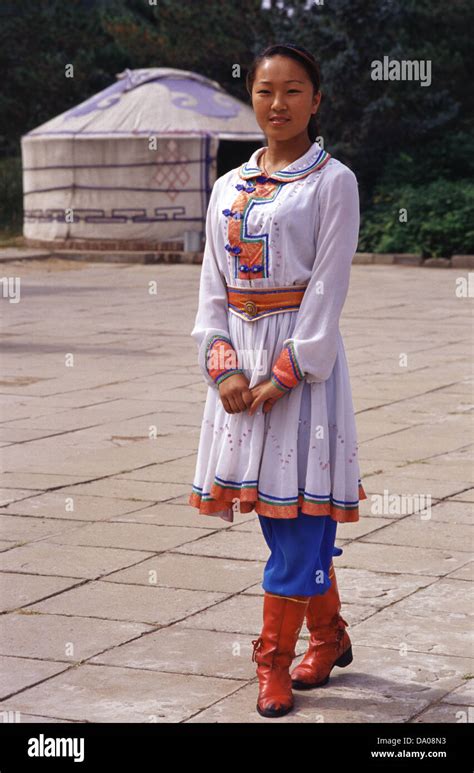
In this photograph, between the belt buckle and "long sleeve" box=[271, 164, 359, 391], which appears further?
the belt buckle

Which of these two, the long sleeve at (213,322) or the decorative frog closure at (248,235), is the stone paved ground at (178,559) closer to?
the long sleeve at (213,322)

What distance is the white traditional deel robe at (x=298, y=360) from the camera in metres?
3.51

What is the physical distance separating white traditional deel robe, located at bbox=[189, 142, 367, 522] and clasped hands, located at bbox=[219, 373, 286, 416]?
27 mm

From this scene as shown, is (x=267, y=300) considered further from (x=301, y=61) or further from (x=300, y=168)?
(x=301, y=61)

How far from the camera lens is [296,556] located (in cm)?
355

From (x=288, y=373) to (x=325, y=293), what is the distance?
227 millimetres

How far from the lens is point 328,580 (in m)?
3.66

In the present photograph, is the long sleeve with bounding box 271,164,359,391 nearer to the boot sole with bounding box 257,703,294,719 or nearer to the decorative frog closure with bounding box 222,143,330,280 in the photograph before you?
the decorative frog closure with bounding box 222,143,330,280

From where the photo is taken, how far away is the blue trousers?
3.54 metres

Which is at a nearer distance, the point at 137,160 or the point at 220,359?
the point at 220,359

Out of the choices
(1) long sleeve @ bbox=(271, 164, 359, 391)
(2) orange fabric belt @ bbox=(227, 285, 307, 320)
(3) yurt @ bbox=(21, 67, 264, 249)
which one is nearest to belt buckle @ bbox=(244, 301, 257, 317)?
(2) orange fabric belt @ bbox=(227, 285, 307, 320)

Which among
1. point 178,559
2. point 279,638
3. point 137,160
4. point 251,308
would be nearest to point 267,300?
point 251,308

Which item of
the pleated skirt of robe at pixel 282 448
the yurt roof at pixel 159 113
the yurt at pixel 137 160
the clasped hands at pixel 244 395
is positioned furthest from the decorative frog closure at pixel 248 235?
the yurt roof at pixel 159 113

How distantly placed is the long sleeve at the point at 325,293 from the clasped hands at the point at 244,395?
0.03 meters
